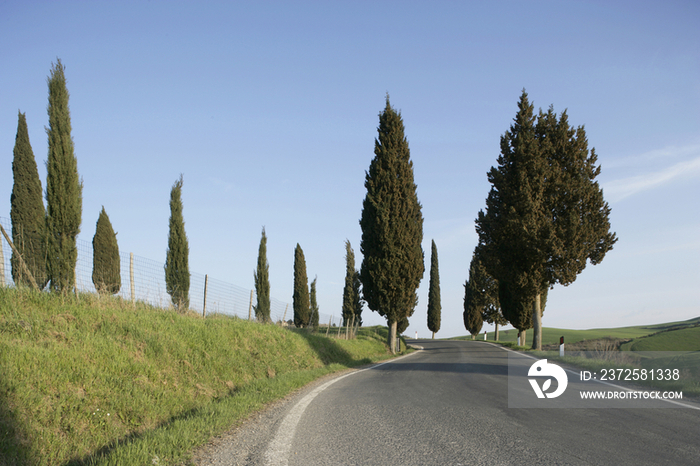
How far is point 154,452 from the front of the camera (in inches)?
161

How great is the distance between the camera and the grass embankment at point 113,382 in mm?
4383

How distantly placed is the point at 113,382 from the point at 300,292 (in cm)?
3615

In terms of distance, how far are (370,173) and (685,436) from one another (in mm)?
23289

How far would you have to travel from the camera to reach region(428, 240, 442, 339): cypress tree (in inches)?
2315

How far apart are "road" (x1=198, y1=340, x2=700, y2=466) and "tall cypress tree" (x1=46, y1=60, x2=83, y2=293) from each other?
25.2ft

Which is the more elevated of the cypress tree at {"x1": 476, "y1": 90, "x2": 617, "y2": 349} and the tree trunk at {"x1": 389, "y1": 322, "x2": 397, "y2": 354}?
the cypress tree at {"x1": 476, "y1": 90, "x2": 617, "y2": 349}

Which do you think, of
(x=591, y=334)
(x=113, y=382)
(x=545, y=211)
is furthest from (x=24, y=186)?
(x=591, y=334)

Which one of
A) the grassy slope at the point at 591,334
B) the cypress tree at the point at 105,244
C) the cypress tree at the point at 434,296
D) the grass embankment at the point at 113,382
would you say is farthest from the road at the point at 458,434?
the cypress tree at the point at 434,296

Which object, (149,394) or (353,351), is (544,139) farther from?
(149,394)

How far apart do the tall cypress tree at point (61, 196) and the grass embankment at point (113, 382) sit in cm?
252

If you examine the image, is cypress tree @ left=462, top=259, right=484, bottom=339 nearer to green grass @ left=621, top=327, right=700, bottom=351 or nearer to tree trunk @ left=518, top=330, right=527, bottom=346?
tree trunk @ left=518, top=330, right=527, bottom=346

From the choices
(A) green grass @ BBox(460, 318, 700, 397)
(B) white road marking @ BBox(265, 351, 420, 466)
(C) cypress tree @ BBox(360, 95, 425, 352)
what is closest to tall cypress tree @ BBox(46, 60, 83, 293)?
(B) white road marking @ BBox(265, 351, 420, 466)

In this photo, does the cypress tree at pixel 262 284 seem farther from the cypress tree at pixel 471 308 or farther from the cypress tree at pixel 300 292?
the cypress tree at pixel 471 308

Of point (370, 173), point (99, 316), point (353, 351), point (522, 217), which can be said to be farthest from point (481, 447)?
point (370, 173)
